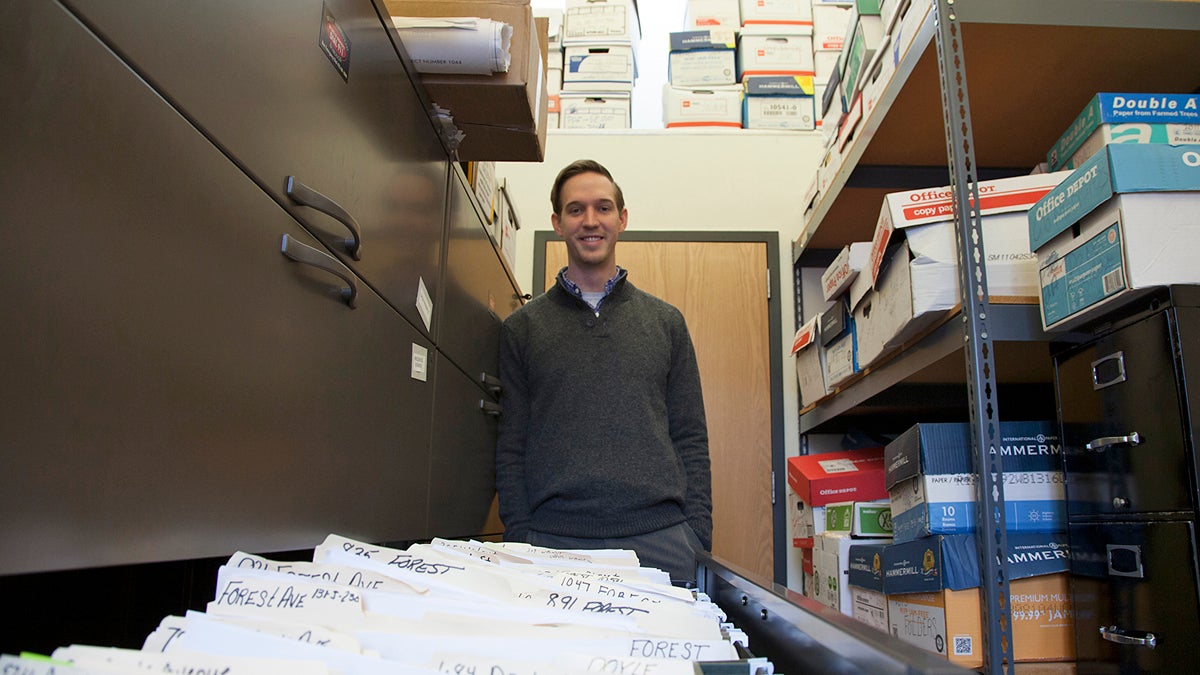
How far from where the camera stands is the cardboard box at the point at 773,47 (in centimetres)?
288

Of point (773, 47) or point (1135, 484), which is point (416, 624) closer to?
point (1135, 484)

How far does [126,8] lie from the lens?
0.49m

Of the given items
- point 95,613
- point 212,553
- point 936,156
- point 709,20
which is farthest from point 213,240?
point 709,20

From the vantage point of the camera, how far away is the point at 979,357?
46.3 inches

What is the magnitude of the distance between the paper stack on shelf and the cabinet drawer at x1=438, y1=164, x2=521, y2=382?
84 centimetres

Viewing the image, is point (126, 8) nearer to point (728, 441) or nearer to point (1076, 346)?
point (1076, 346)

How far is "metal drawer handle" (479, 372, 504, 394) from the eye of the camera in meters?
1.61

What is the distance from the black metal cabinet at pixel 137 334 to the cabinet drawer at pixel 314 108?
26mm

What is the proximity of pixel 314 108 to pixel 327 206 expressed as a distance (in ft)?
0.33

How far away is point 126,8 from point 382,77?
516 millimetres

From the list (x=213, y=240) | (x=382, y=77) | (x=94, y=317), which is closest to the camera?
(x=94, y=317)

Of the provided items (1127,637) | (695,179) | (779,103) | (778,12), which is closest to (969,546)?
(1127,637)

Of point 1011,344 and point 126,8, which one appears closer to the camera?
point 126,8

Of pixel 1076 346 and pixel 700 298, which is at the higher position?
pixel 700 298
